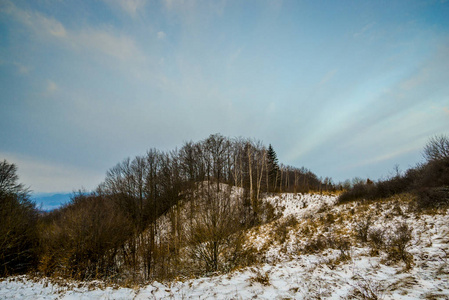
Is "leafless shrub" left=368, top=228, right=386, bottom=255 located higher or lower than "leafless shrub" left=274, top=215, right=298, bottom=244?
higher

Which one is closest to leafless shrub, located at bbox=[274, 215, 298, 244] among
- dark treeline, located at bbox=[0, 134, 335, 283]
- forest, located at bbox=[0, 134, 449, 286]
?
forest, located at bbox=[0, 134, 449, 286]

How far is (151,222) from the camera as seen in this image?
24.9 meters

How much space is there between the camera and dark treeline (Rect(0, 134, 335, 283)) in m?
10.4

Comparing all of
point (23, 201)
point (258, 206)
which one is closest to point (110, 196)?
point (23, 201)

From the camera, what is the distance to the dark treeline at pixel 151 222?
10.4 metres

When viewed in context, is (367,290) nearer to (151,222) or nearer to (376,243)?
(376,243)

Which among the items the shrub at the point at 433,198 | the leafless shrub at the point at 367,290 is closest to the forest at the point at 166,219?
the shrub at the point at 433,198

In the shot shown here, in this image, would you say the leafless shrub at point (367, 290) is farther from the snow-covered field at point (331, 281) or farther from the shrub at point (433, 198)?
the shrub at point (433, 198)

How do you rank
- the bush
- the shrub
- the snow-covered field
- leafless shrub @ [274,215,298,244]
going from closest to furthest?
the snow-covered field
the shrub
the bush
leafless shrub @ [274,215,298,244]

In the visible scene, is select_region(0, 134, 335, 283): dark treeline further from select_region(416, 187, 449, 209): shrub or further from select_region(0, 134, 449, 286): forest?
select_region(416, 187, 449, 209): shrub

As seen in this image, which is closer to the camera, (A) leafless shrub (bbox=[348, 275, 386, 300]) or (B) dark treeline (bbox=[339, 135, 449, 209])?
(A) leafless shrub (bbox=[348, 275, 386, 300])

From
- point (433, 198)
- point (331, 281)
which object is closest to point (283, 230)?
point (433, 198)

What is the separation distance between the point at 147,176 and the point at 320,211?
75.5 feet

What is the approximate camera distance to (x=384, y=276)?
489cm
